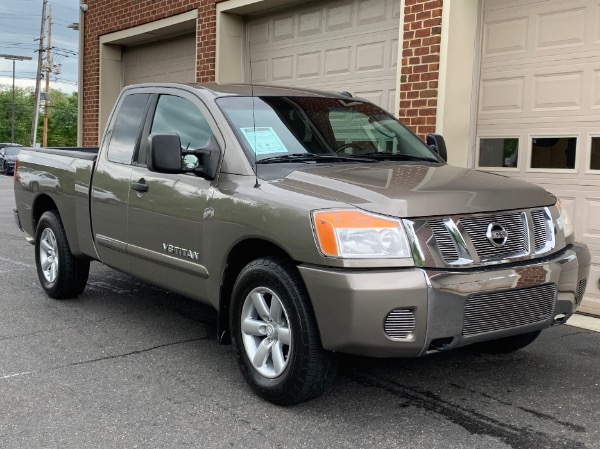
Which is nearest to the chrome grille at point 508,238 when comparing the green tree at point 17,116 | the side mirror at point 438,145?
the side mirror at point 438,145

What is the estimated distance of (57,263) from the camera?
20.5 ft

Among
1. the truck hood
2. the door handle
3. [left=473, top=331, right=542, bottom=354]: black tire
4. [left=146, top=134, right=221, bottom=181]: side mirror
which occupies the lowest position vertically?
[left=473, top=331, right=542, bottom=354]: black tire

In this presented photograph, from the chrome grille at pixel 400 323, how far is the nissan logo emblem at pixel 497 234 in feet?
2.08

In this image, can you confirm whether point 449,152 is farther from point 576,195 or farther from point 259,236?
point 259,236

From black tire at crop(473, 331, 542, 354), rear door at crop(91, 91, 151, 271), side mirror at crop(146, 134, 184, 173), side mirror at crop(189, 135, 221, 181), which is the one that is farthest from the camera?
rear door at crop(91, 91, 151, 271)

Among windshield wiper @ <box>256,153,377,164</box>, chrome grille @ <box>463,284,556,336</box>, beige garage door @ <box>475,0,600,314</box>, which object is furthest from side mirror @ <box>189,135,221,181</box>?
beige garage door @ <box>475,0,600,314</box>

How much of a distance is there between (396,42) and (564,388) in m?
5.29

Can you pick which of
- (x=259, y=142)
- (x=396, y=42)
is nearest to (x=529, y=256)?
(x=259, y=142)

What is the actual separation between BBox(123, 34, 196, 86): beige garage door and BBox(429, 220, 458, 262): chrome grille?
8.90 meters

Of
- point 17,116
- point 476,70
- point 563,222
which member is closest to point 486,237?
point 563,222

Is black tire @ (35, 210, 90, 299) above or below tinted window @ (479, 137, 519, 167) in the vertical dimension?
below

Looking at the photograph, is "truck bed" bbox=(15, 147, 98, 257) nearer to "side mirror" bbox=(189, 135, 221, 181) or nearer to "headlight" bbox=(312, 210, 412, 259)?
"side mirror" bbox=(189, 135, 221, 181)

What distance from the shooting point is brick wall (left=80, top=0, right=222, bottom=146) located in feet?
36.3

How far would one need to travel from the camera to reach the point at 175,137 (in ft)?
14.2
